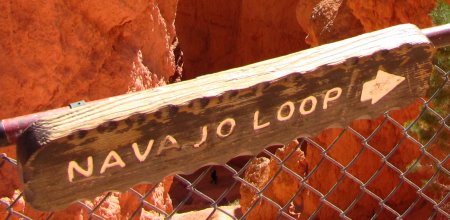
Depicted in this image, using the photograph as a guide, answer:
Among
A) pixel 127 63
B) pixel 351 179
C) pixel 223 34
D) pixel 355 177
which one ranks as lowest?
pixel 223 34

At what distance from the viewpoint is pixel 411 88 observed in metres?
1.93

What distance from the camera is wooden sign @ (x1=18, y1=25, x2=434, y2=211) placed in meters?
1.57

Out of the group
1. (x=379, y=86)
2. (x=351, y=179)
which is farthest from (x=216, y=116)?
(x=351, y=179)

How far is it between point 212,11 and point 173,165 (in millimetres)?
13418

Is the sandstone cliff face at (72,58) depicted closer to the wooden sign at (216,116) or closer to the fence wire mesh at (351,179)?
the fence wire mesh at (351,179)

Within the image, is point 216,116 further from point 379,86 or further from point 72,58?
point 72,58

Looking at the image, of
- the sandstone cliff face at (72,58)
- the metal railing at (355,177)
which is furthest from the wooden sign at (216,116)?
the metal railing at (355,177)

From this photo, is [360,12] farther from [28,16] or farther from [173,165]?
[173,165]

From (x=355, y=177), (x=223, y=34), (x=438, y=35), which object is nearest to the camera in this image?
(x=438, y=35)

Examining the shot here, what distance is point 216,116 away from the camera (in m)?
1.70

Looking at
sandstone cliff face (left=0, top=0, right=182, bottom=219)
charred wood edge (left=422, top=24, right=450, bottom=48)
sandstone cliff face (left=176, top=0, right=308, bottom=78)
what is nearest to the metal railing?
sandstone cliff face (left=0, top=0, right=182, bottom=219)

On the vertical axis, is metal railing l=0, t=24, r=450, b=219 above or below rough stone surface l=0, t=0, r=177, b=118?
below

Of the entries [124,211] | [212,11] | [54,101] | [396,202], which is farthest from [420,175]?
[212,11]

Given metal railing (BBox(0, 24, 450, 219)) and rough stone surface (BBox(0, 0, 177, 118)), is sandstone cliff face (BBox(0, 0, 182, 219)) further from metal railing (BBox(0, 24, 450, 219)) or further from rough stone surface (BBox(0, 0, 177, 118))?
metal railing (BBox(0, 24, 450, 219))
